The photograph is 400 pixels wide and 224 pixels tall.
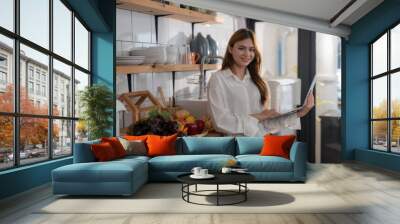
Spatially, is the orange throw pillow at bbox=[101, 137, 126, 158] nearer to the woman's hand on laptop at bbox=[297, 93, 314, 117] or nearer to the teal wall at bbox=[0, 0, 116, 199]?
the teal wall at bbox=[0, 0, 116, 199]

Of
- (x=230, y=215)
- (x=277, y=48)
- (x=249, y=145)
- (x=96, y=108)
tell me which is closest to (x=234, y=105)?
(x=277, y=48)

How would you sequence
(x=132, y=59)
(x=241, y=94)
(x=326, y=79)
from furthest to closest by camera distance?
(x=326, y=79) → (x=241, y=94) → (x=132, y=59)

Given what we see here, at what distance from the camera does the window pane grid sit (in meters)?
5.28

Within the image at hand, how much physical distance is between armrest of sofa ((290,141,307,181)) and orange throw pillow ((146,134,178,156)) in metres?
1.95

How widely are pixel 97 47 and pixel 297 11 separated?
4337 millimetres

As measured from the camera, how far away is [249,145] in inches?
285

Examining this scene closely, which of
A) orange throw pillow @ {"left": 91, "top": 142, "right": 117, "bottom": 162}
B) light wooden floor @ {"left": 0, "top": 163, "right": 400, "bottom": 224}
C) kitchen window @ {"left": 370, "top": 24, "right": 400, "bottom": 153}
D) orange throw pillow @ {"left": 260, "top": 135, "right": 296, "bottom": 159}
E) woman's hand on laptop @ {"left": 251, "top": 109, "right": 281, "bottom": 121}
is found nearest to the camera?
light wooden floor @ {"left": 0, "top": 163, "right": 400, "bottom": 224}

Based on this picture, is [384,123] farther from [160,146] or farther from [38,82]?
[38,82]

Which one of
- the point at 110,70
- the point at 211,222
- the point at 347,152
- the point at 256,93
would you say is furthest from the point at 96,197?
the point at 347,152

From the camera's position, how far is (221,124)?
368 inches

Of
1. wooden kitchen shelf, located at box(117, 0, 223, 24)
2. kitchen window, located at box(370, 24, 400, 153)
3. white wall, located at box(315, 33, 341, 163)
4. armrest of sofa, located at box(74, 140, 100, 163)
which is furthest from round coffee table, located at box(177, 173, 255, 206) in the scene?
white wall, located at box(315, 33, 341, 163)

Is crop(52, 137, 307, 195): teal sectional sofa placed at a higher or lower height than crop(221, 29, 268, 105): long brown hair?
lower

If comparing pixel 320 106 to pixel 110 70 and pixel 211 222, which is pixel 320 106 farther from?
pixel 211 222

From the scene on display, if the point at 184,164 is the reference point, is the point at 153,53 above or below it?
above
